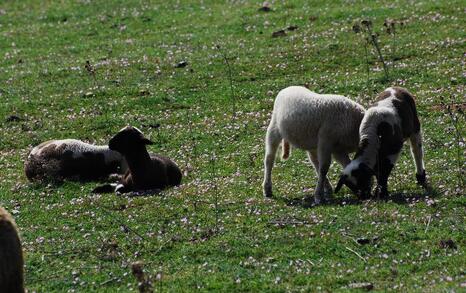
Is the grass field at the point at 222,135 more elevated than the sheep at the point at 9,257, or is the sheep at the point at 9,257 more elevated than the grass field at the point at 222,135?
the sheep at the point at 9,257

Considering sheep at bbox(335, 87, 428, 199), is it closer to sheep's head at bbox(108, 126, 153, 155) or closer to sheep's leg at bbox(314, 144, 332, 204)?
sheep's leg at bbox(314, 144, 332, 204)

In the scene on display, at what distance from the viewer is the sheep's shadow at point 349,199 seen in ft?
49.5

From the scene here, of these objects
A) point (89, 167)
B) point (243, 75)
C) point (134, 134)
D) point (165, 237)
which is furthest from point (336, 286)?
point (243, 75)

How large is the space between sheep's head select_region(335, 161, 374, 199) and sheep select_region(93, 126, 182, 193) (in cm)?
392

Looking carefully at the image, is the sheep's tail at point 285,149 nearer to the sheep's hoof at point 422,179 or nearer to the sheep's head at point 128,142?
the sheep's hoof at point 422,179

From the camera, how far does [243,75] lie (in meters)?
26.2

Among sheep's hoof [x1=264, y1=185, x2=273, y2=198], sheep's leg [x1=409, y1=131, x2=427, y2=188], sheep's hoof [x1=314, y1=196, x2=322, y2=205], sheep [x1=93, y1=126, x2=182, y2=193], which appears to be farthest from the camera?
sheep [x1=93, y1=126, x2=182, y2=193]

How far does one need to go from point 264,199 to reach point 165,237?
2553mm

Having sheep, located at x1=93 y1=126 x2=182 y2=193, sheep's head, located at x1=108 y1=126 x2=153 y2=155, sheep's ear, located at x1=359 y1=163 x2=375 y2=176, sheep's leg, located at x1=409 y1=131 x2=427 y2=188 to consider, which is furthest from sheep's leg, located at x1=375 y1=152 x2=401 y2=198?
sheep's head, located at x1=108 y1=126 x2=153 y2=155

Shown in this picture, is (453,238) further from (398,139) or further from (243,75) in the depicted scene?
(243,75)

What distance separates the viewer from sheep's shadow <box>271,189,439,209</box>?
15.1 metres

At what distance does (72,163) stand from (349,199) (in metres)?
6.21

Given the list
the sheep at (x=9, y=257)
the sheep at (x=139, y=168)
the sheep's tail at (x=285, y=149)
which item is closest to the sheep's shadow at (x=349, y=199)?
the sheep's tail at (x=285, y=149)

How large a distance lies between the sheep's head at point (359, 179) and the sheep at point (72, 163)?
5.58 meters
